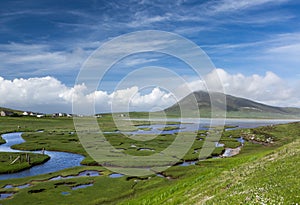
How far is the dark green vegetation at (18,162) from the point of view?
7406 cm

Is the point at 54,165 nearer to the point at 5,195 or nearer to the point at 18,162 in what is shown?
the point at 18,162

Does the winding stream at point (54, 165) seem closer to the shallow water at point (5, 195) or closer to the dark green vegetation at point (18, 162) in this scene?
the dark green vegetation at point (18, 162)

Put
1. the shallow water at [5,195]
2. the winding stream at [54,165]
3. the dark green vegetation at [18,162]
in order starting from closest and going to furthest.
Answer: the shallow water at [5,195] → the winding stream at [54,165] → the dark green vegetation at [18,162]

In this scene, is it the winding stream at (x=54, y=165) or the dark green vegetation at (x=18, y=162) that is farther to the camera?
the dark green vegetation at (x=18, y=162)

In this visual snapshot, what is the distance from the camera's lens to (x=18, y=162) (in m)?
81.6

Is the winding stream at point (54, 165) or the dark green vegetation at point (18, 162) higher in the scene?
the dark green vegetation at point (18, 162)

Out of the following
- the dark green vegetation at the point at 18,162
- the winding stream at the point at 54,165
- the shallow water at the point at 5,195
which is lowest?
the winding stream at the point at 54,165

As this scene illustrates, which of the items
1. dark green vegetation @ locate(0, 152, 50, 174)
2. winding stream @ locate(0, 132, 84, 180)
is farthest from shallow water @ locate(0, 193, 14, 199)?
dark green vegetation @ locate(0, 152, 50, 174)

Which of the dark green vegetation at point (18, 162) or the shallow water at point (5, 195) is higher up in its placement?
the dark green vegetation at point (18, 162)

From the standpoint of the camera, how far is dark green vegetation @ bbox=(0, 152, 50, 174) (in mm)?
74062

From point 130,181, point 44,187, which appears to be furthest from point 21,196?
point 130,181

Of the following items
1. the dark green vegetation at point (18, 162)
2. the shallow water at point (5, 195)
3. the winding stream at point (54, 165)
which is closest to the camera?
the shallow water at point (5, 195)

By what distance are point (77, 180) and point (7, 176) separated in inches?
838

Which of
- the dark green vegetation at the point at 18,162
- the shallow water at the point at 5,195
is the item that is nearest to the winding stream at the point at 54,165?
the dark green vegetation at the point at 18,162
